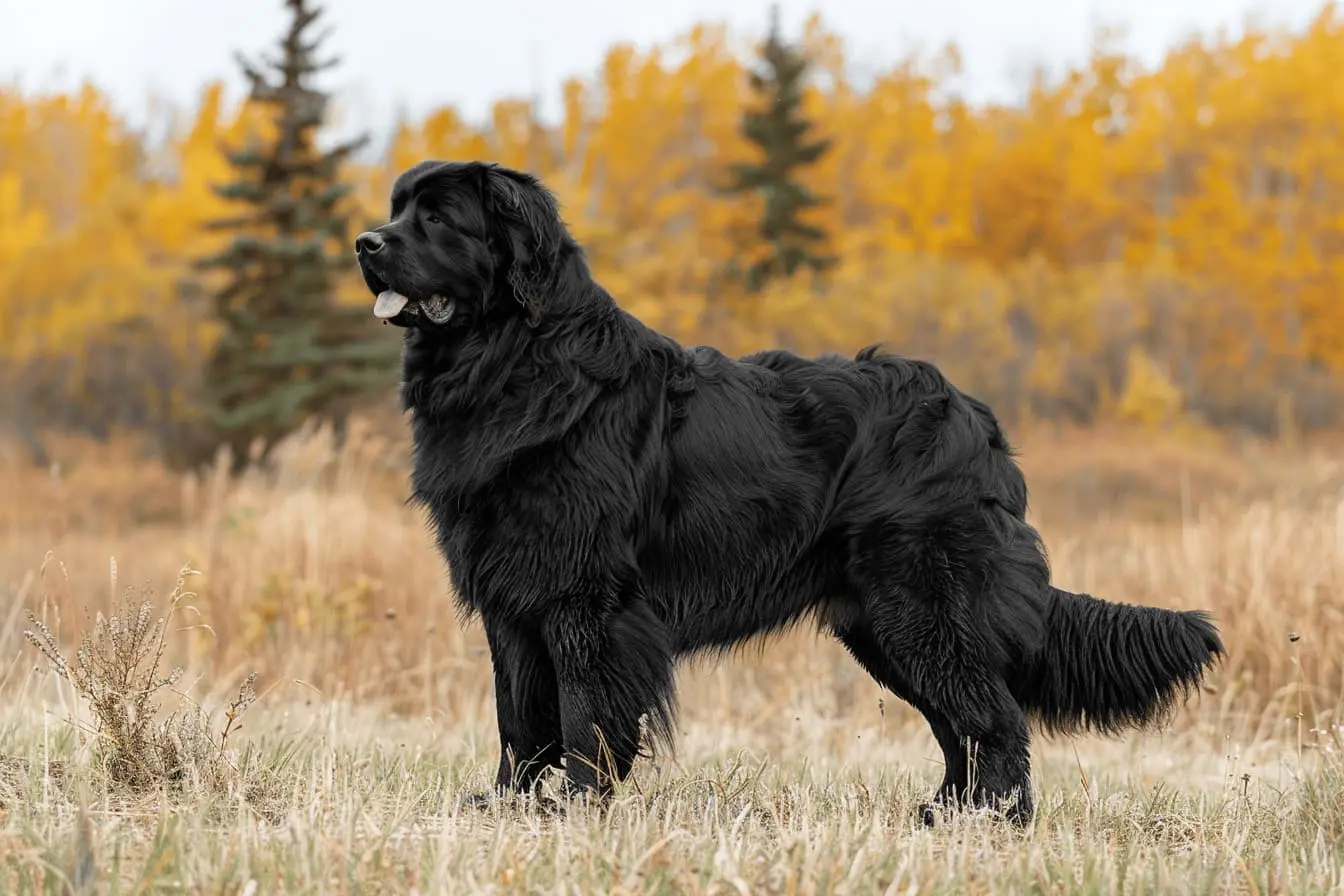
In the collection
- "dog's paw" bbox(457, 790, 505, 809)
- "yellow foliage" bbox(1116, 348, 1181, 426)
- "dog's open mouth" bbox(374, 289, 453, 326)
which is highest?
"dog's open mouth" bbox(374, 289, 453, 326)

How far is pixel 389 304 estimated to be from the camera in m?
3.94

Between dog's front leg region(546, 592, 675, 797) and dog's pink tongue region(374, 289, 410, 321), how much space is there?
40.8 inches

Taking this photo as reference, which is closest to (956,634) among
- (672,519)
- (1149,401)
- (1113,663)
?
(1113,663)

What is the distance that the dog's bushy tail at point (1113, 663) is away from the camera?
415 centimetres

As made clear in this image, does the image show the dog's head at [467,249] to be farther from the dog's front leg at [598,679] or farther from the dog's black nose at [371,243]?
the dog's front leg at [598,679]

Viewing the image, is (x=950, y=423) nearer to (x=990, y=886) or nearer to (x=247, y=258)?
(x=990, y=886)

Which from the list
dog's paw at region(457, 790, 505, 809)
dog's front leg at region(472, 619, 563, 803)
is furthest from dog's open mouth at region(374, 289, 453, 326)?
dog's paw at region(457, 790, 505, 809)

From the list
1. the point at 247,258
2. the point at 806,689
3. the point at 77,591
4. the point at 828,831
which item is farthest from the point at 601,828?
the point at 247,258

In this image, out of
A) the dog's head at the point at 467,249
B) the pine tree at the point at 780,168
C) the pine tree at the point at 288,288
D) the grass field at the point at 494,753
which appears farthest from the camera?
the pine tree at the point at 780,168

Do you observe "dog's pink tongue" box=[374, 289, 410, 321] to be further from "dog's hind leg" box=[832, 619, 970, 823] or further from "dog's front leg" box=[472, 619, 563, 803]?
"dog's hind leg" box=[832, 619, 970, 823]

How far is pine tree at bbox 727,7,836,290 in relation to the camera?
32.9m

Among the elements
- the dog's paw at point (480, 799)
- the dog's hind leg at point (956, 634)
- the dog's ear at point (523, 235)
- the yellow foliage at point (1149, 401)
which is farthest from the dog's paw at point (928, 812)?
the yellow foliage at point (1149, 401)

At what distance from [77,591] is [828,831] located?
8851 mm

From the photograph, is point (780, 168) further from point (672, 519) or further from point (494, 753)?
point (672, 519)
